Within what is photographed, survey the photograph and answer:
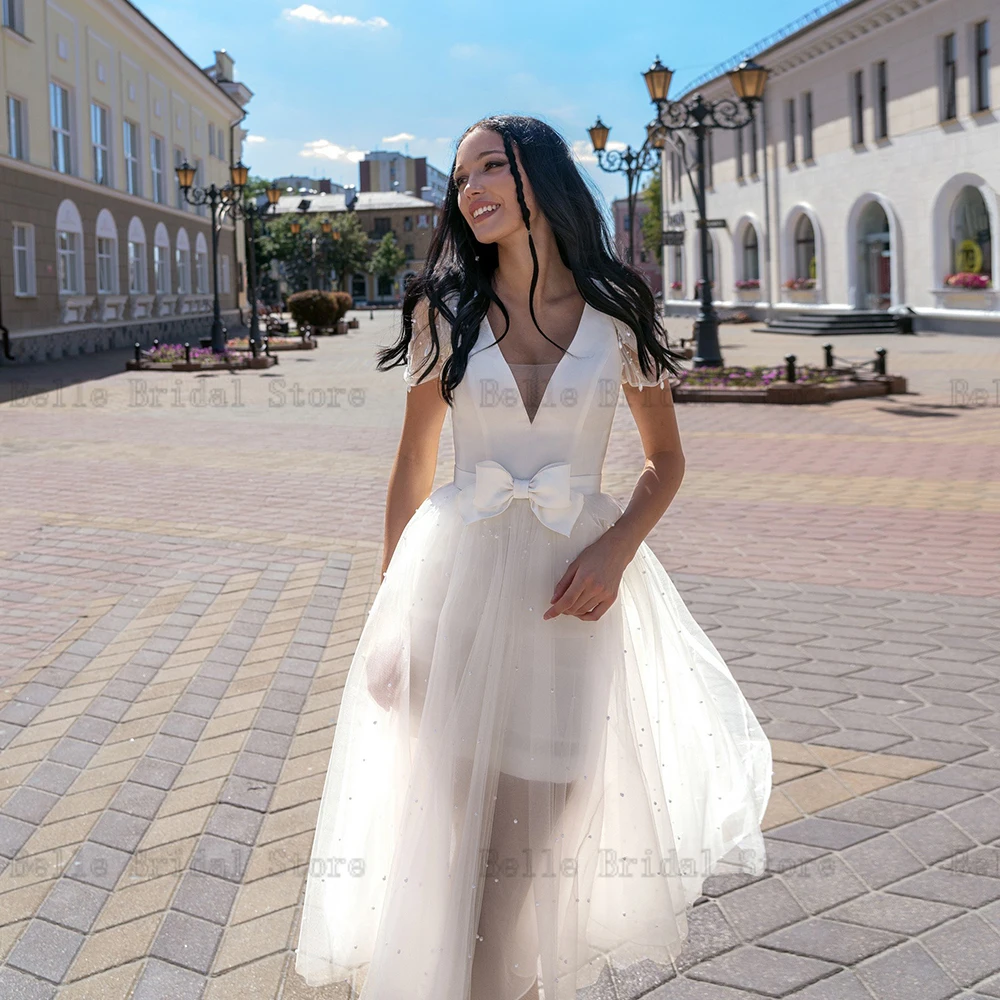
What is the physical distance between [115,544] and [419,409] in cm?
584

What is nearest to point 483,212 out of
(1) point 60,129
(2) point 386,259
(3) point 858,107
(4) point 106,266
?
(1) point 60,129

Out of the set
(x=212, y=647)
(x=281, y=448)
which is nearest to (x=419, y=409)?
(x=212, y=647)

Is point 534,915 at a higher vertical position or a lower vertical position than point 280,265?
lower

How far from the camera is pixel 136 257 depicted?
38344 mm

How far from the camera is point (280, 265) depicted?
96688mm

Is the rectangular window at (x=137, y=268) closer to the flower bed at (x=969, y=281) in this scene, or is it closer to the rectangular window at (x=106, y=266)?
the rectangular window at (x=106, y=266)

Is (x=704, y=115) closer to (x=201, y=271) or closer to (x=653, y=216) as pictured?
(x=201, y=271)

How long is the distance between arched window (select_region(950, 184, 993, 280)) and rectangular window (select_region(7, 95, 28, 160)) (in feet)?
79.5

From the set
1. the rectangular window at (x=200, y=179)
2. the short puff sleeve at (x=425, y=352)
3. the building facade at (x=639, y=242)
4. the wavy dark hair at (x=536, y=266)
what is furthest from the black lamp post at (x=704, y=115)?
the rectangular window at (x=200, y=179)

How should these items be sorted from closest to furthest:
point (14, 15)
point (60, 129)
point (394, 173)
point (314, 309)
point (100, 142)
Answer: point (14, 15) → point (60, 129) → point (100, 142) → point (314, 309) → point (394, 173)

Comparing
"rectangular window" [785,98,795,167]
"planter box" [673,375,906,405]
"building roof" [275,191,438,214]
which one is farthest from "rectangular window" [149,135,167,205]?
"building roof" [275,191,438,214]

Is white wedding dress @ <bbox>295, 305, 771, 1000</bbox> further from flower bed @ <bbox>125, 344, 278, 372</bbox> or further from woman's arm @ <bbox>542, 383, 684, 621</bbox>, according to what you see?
flower bed @ <bbox>125, 344, 278, 372</bbox>

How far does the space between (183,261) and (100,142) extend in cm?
952

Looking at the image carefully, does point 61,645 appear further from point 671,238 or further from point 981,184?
point 981,184
